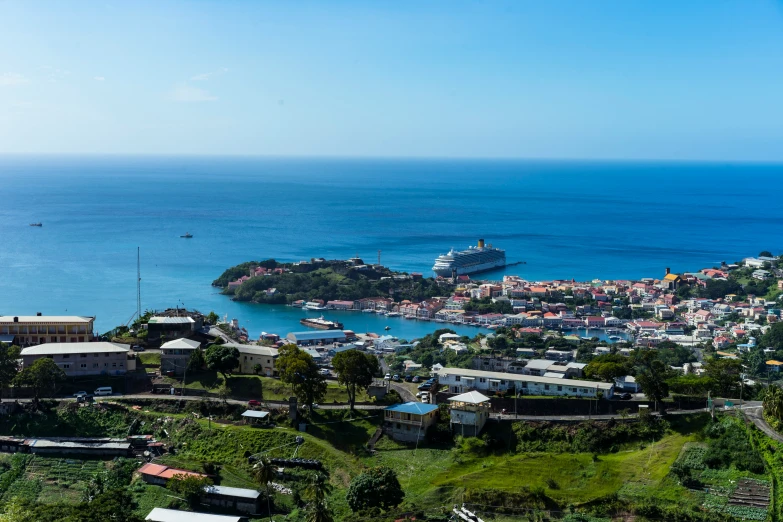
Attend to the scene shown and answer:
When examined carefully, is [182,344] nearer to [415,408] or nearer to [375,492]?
[415,408]

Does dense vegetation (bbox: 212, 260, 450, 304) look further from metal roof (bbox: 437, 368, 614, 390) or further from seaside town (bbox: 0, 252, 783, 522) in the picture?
metal roof (bbox: 437, 368, 614, 390)

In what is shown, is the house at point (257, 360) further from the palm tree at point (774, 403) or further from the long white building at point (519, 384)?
the palm tree at point (774, 403)

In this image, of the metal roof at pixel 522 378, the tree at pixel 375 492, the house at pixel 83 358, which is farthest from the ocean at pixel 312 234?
the tree at pixel 375 492

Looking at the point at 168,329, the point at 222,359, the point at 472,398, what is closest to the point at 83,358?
the point at 168,329

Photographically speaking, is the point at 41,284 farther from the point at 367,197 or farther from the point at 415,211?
the point at 367,197

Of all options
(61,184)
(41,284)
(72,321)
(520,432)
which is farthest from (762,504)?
(61,184)
